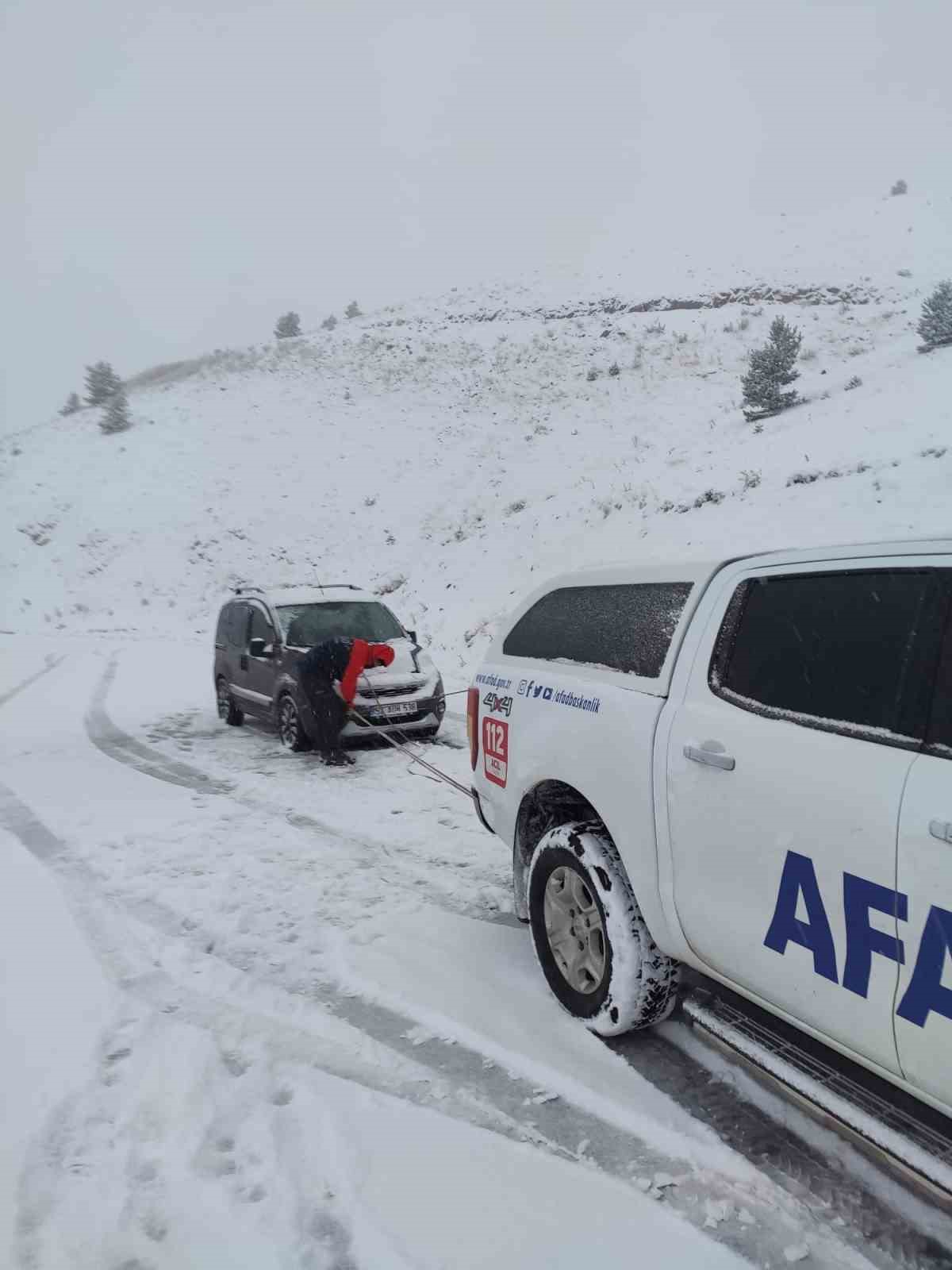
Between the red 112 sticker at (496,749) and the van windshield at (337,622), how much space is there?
4791 millimetres

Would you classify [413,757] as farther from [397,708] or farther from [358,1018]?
[358,1018]

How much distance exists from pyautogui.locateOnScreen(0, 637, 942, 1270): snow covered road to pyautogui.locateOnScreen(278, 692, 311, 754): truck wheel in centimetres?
241

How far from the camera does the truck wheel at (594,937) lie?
114 inches

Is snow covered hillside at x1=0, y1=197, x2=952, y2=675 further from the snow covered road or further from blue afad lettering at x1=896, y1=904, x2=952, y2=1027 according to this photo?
blue afad lettering at x1=896, y1=904, x2=952, y2=1027

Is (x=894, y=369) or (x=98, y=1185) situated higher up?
(x=894, y=369)

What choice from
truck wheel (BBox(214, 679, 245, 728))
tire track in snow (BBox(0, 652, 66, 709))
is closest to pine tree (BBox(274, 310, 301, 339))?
tire track in snow (BBox(0, 652, 66, 709))

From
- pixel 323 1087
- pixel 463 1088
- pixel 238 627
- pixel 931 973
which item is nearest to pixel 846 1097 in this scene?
pixel 931 973

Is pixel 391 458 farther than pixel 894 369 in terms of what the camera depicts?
Yes

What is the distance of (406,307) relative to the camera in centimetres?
5028

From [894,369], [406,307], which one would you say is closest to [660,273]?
[406,307]

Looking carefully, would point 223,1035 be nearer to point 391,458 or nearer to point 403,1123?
point 403,1123

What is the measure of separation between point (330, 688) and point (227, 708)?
9.27ft

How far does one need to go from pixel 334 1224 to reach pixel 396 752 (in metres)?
5.85

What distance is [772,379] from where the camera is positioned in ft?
64.1
